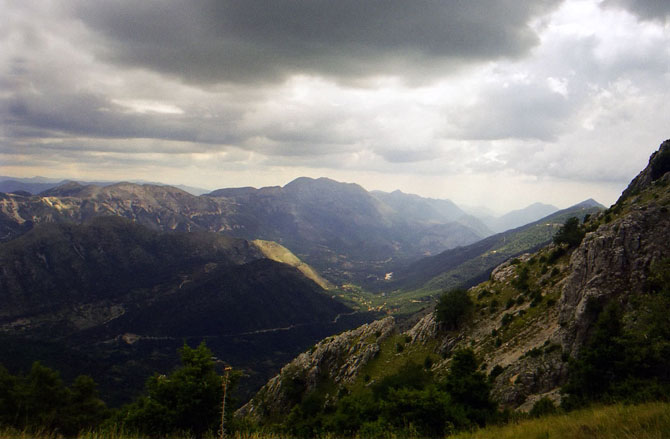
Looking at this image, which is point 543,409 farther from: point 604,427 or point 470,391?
point 604,427

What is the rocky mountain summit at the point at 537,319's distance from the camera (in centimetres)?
3494

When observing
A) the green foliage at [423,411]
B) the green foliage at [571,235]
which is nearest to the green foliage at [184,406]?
the green foliage at [423,411]

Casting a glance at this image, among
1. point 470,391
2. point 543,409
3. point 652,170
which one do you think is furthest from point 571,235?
point 543,409

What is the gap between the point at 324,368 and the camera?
73.2m

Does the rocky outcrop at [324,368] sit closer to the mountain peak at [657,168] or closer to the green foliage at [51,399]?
the green foliage at [51,399]

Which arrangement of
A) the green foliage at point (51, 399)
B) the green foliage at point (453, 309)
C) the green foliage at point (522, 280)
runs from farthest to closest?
the green foliage at point (453, 309), the green foliage at point (522, 280), the green foliage at point (51, 399)

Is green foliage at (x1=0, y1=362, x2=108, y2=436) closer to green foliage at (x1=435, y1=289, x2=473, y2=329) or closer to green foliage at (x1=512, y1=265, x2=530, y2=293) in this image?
green foliage at (x1=435, y1=289, x2=473, y2=329)

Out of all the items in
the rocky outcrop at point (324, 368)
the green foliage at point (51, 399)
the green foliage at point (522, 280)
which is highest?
the green foliage at point (522, 280)

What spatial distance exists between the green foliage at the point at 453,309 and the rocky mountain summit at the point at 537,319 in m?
1.23

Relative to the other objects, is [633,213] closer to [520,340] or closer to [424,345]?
[520,340]

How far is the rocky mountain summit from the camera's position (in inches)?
1375

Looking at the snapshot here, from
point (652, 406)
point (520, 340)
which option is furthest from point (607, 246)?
point (652, 406)

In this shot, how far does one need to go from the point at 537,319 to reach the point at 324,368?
46208 mm

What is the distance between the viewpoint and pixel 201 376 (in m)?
26.0
